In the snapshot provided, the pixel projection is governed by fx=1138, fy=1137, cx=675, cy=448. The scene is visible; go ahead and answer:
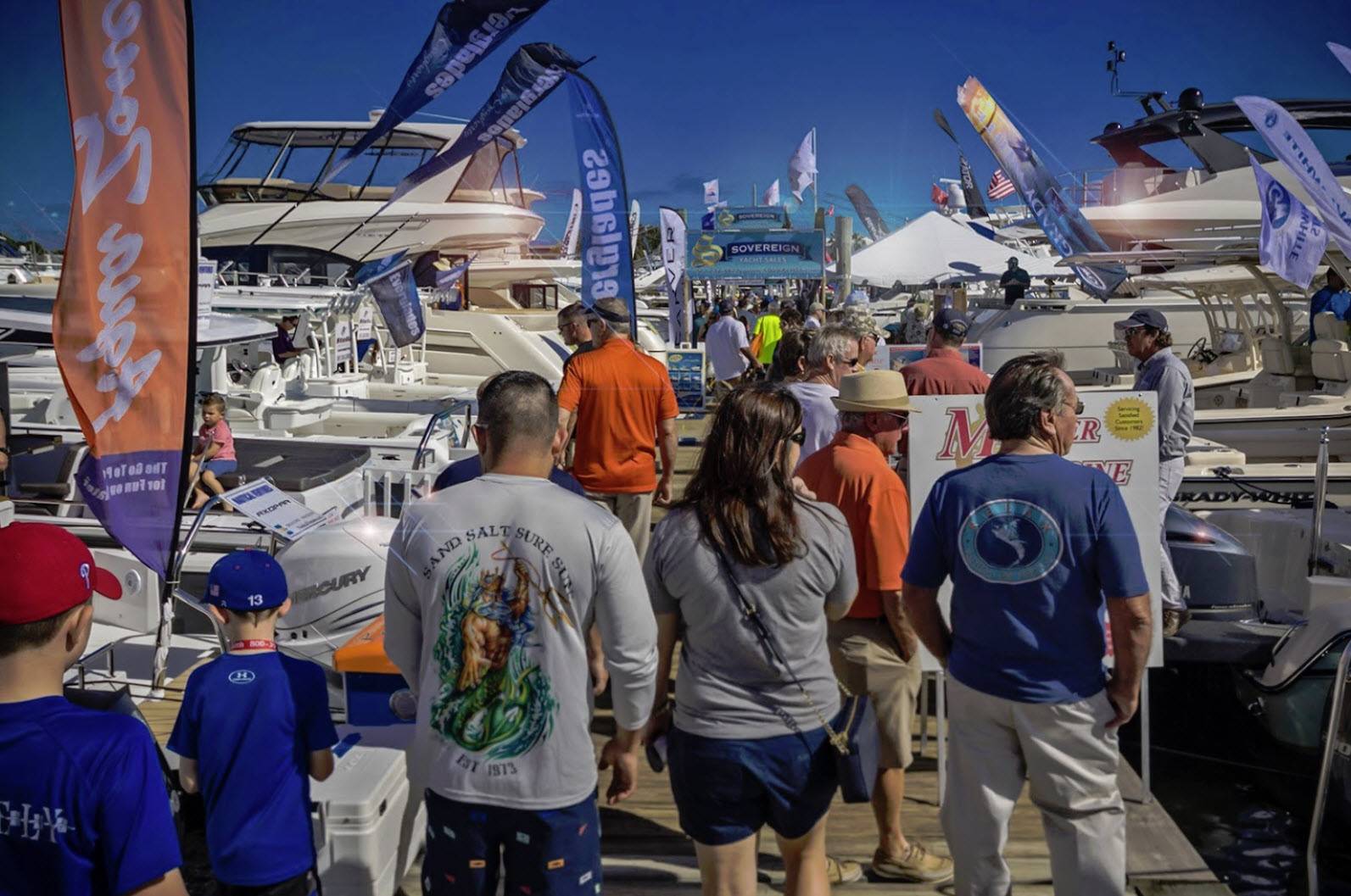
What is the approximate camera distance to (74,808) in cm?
171

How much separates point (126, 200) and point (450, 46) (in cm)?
101

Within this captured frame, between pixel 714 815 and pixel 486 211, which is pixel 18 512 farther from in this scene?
pixel 714 815

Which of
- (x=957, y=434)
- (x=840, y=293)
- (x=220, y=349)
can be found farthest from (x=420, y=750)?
(x=840, y=293)

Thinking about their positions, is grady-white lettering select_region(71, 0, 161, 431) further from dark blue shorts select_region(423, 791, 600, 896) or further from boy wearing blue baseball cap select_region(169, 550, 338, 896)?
dark blue shorts select_region(423, 791, 600, 896)

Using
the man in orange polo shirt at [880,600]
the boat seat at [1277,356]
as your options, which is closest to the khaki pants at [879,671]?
the man in orange polo shirt at [880,600]

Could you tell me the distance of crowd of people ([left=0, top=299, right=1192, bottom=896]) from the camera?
2.37 metres

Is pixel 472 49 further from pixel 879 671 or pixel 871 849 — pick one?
pixel 871 849

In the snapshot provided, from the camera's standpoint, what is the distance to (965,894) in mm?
3035

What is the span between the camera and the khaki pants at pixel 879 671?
3584 millimetres

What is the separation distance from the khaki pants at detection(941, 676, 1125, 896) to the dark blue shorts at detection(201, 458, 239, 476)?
564 cm

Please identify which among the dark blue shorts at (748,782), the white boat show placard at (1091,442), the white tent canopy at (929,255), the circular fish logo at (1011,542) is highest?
the white tent canopy at (929,255)

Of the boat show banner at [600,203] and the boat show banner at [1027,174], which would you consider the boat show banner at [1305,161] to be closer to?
the boat show banner at [1027,174]

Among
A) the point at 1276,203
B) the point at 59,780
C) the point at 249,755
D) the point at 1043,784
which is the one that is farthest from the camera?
the point at 1276,203

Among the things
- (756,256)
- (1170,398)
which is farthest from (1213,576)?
(756,256)
